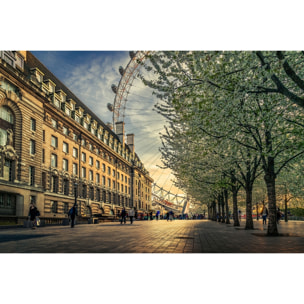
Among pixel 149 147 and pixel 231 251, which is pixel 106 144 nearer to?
pixel 149 147

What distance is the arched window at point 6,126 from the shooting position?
984 inches

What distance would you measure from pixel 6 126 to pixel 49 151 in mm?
13970

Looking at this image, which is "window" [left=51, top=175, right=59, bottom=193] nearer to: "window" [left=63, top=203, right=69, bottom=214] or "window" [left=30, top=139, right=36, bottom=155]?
"window" [left=63, top=203, right=69, bottom=214]

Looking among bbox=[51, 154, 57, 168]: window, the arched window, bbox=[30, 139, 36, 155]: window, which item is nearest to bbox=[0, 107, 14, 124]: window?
the arched window

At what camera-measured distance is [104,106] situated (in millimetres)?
14117

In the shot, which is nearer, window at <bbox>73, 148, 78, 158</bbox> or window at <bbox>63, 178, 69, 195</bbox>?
window at <bbox>63, 178, 69, 195</bbox>

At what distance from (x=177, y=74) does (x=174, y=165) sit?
60.5 ft

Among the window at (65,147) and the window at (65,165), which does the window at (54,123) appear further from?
the window at (65,165)

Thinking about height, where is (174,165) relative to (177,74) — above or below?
below

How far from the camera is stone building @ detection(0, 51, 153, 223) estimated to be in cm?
2611
